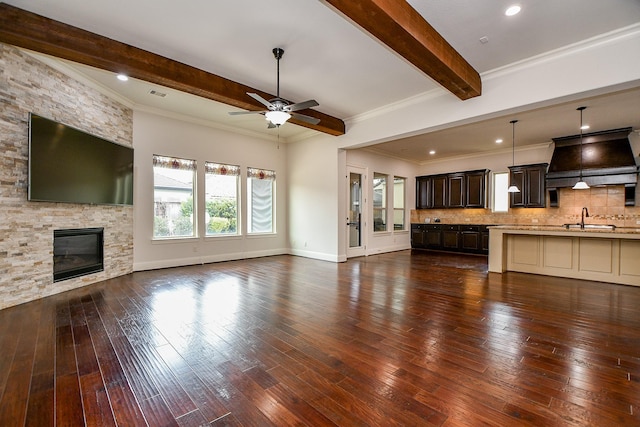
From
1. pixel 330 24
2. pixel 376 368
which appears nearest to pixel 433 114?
pixel 330 24

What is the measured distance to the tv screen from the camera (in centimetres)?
387

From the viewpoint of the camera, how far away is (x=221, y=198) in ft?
23.1

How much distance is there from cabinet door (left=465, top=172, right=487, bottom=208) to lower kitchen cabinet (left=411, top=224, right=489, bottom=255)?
0.68 metres

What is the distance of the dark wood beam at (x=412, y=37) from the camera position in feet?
8.27

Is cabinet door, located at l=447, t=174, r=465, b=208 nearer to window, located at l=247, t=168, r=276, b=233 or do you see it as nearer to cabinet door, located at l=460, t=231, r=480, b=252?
cabinet door, located at l=460, t=231, r=480, b=252

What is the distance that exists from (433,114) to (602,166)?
175 inches

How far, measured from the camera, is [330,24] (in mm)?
3178

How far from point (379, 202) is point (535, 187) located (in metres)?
4.01

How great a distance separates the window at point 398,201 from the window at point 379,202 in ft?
2.19

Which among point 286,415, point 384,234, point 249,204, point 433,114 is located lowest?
point 286,415

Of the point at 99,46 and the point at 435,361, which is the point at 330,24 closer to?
the point at 99,46

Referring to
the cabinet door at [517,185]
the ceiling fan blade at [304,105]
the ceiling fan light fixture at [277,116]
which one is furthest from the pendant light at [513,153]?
the ceiling fan light fixture at [277,116]

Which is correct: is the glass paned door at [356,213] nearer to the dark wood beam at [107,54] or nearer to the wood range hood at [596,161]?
the dark wood beam at [107,54]

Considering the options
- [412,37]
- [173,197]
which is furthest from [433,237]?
[173,197]
